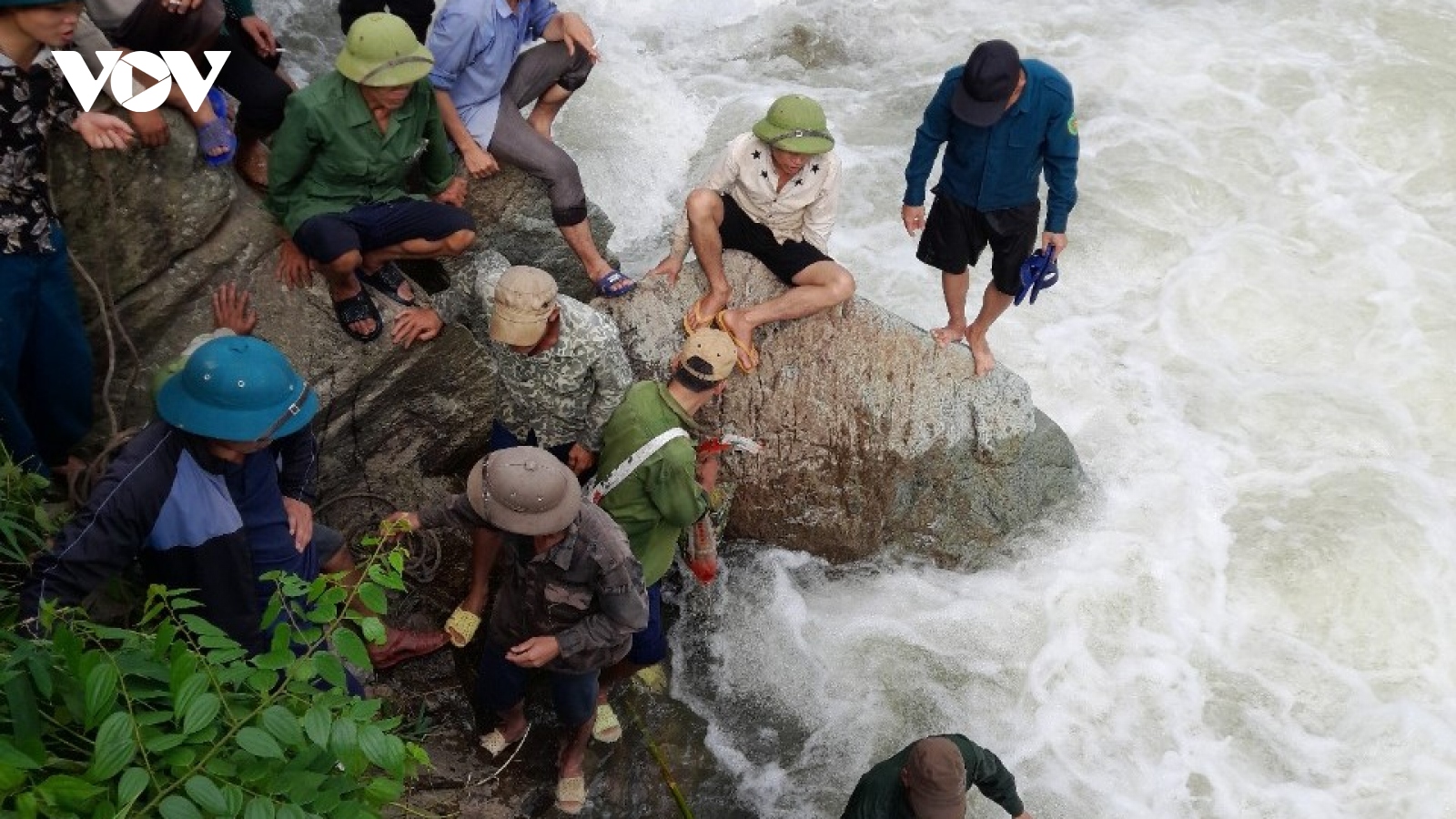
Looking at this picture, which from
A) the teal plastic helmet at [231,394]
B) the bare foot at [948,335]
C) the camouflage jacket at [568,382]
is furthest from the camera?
the bare foot at [948,335]

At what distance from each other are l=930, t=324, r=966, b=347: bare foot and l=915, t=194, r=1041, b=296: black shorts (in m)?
0.32

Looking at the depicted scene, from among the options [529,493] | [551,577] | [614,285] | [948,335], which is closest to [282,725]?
[529,493]

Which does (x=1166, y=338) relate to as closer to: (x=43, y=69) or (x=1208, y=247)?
(x=1208, y=247)

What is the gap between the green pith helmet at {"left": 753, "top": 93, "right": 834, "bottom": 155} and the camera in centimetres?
577

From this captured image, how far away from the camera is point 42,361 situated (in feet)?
16.3

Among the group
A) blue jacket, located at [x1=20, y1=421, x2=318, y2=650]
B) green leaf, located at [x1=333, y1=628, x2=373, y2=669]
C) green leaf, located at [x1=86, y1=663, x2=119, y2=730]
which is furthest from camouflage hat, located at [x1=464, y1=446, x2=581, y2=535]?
green leaf, located at [x1=86, y1=663, x2=119, y2=730]

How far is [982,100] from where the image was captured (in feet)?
19.4

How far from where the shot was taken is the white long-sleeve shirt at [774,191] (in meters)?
6.06

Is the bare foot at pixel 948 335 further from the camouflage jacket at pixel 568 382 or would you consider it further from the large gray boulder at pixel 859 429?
the camouflage jacket at pixel 568 382

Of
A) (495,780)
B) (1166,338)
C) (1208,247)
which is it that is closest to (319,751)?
(495,780)

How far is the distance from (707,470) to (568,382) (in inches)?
31.8

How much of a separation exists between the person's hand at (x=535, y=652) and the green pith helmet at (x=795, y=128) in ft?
7.96

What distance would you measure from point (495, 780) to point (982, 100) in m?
3.68

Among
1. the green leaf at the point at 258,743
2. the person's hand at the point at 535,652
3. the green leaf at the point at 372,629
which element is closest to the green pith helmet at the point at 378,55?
the person's hand at the point at 535,652
